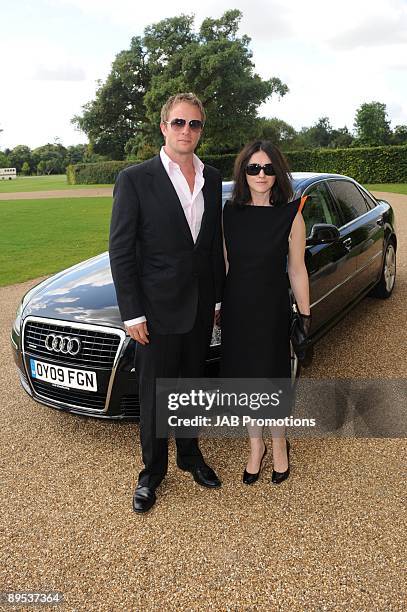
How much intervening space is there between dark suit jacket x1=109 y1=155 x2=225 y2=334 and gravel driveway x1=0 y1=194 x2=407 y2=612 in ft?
3.16

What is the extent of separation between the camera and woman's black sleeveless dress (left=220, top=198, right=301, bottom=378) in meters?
2.70

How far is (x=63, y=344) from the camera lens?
10.5ft

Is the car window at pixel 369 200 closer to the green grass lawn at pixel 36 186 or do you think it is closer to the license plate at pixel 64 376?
the license plate at pixel 64 376

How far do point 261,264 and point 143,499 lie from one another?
134 cm

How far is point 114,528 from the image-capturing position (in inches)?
104

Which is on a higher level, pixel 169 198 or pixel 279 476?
pixel 169 198

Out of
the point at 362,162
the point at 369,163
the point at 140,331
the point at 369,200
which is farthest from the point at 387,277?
the point at 362,162

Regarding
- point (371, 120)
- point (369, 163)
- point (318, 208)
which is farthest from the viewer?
point (371, 120)

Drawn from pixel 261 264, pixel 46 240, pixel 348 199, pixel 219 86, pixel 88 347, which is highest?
pixel 219 86

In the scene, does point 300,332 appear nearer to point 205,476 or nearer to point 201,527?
point 205,476

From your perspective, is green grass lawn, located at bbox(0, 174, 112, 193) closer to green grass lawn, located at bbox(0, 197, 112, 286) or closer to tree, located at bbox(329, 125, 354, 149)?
green grass lawn, located at bbox(0, 197, 112, 286)

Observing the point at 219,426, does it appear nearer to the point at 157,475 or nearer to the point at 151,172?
the point at 157,475

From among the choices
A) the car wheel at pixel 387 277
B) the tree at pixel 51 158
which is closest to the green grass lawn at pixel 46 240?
the car wheel at pixel 387 277

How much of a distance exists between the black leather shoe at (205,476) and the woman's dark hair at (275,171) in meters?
1.44
